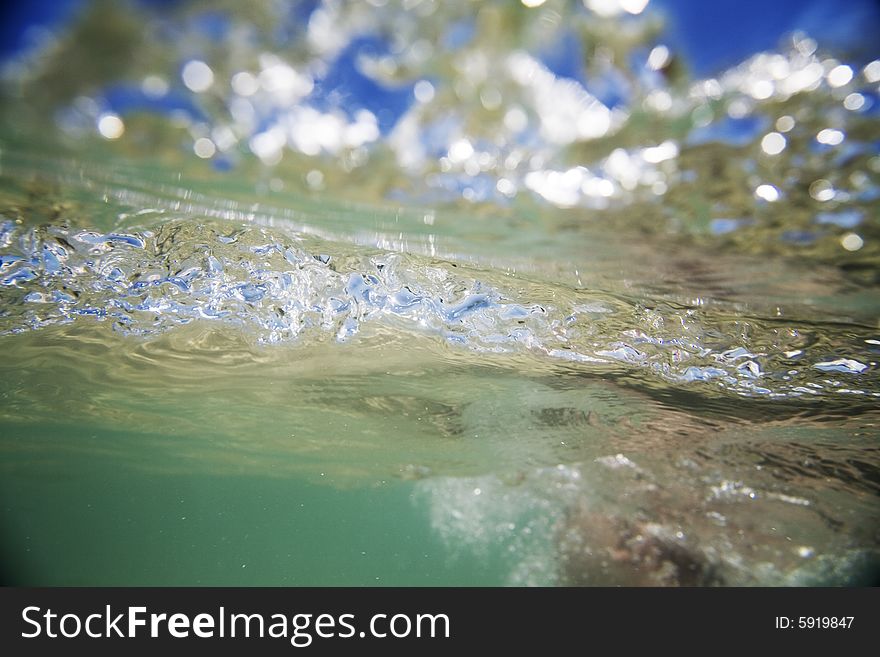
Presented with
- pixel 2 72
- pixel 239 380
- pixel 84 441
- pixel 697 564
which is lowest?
pixel 697 564

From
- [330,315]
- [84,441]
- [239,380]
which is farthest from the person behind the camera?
[84,441]

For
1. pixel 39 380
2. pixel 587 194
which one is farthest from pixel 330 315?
pixel 39 380

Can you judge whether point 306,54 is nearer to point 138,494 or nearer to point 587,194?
point 587,194

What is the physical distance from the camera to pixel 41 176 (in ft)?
16.2

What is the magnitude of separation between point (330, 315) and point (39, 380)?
1041 cm

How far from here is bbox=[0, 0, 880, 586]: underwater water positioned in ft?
11.0

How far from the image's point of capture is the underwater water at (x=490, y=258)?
334cm

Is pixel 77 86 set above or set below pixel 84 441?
below

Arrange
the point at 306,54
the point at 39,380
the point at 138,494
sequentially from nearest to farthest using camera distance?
1. the point at 306,54
2. the point at 39,380
3. the point at 138,494

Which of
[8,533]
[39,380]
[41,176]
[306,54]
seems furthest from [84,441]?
[8,533]

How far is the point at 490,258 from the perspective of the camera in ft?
21.0

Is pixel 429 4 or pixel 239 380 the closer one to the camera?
pixel 429 4

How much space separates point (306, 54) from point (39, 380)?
14238 millimetres

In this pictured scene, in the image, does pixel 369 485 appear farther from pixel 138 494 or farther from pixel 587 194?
pixel 587 194
